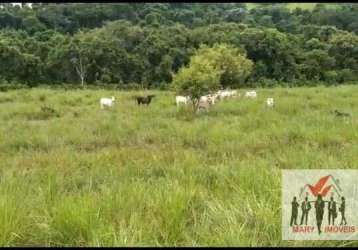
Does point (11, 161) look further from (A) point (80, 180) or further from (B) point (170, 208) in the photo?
(B) point (170, 208)

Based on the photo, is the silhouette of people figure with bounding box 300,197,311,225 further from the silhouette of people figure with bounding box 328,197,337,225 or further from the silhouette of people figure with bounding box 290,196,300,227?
the silhouette of people figure with bounding box 328,197,337,225

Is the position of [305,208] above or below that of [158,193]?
above

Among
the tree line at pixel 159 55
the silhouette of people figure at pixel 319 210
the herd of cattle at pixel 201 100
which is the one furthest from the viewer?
the tree line at pixel 159 55

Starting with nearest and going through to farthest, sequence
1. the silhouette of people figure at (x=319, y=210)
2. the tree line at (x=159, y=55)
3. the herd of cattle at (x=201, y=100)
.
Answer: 1. the silhouette of people figure at (x=319, y=210)
2. the herd of cattle at (x=201, y=100)
3. the tree line at (x=159, y=55)

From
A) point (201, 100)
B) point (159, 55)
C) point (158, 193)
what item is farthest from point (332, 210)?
point (159, 55)

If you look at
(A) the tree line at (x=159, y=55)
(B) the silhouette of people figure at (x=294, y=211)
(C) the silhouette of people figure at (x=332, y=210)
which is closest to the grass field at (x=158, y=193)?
(B) the silhouette of people figure at (x=294, y=211)

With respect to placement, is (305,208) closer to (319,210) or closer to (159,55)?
(319,210)

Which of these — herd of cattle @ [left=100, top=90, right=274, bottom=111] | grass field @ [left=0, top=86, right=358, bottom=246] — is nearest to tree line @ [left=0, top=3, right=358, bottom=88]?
herd of cattle @ [left=100, top=90, right=274, bottom=111]

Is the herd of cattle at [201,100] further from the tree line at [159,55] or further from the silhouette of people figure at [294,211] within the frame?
the silhouette of people figure at [294,211]

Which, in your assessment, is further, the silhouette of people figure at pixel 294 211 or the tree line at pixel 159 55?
the tree line at pixel 159 55

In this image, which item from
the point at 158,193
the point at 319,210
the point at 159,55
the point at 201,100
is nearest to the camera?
the point at 319,210

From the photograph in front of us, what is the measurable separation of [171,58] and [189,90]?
29587 mm

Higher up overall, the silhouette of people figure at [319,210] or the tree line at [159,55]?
the silhouette of people figure at [319,210]

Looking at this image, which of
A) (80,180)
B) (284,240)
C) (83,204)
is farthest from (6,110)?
(284,240)
